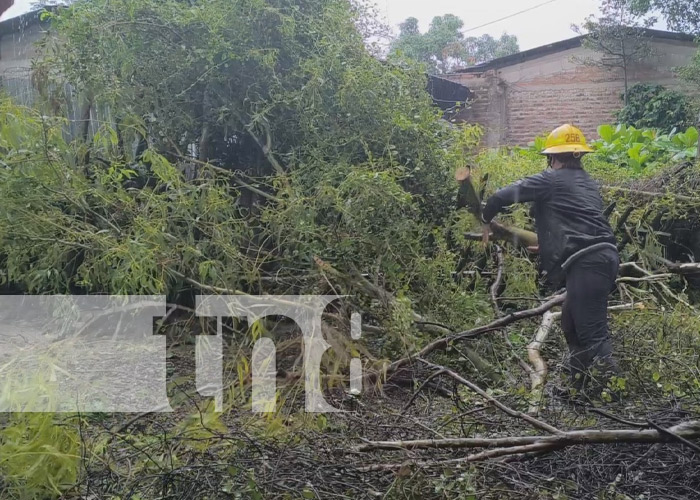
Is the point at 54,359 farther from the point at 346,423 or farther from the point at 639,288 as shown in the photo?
the point at 639,288

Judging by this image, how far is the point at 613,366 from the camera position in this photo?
3082mm

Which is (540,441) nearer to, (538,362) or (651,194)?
(538,362)

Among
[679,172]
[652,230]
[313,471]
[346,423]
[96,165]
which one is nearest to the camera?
[313,471]

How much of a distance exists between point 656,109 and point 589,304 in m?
8.95

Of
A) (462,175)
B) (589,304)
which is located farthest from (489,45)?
(589,304)

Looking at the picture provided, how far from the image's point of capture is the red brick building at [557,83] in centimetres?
1159

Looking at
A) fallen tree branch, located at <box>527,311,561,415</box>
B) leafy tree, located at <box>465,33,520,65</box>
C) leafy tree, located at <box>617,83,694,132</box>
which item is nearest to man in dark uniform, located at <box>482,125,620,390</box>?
fallen tree branch, located at <box>527,311,561,415</box>

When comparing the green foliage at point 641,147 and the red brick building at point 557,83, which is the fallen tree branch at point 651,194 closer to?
the green foliage at point 641,147

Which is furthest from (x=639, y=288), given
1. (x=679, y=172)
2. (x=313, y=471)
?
(x=313, y=471)

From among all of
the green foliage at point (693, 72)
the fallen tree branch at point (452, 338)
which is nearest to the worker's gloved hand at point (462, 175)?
the fallen tree branch at point (452, 338)

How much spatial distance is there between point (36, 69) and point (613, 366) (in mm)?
4323

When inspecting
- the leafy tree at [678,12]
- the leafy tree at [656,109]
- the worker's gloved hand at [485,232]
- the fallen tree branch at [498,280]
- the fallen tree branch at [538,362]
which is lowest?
the fallen tree branch at [538,362]

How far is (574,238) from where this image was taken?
3.48 meters

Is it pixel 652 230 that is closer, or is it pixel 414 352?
pixel 414 352
